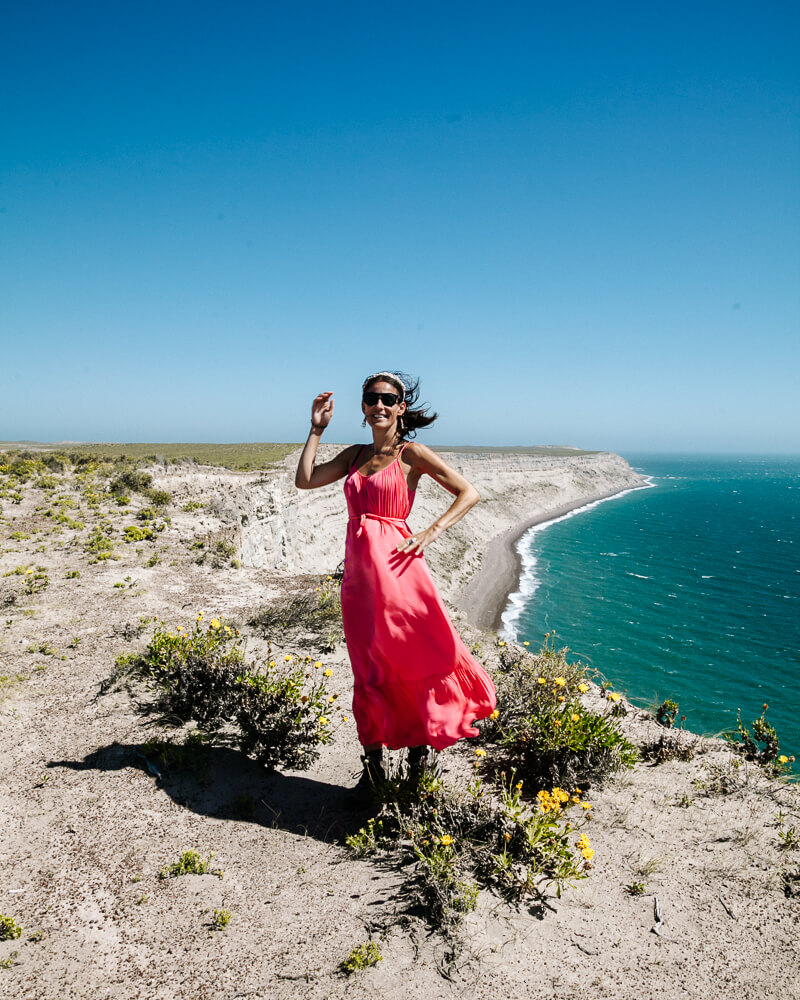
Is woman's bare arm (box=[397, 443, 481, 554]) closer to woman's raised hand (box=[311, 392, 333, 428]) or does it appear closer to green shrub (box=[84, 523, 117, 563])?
woman's raised hand (box=[311, 392, 333, 428])

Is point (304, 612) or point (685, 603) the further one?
point (685, 603)

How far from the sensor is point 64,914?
312cm

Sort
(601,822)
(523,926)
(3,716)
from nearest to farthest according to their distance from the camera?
(523,926) → (601,822) → (3,716)

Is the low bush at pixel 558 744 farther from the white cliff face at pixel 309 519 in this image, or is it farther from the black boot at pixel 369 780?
the white cliff face at pixel 309 519

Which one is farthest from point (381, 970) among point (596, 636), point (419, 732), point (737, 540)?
point (737, 540)

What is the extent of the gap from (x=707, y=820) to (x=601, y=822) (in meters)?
0.97

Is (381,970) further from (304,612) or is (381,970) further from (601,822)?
(304,612)

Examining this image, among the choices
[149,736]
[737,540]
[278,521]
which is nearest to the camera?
[149,736]

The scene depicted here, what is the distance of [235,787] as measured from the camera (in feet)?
14.6

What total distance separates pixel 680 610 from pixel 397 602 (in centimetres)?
3330

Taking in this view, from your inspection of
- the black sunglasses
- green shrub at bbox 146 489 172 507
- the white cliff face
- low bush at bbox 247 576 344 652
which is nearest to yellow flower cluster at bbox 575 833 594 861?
the black sunglasses

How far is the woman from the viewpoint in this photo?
3566 millimetres

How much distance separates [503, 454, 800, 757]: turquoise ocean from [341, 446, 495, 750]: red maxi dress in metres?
2.82

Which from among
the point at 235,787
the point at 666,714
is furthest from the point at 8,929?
the point at 666,714
